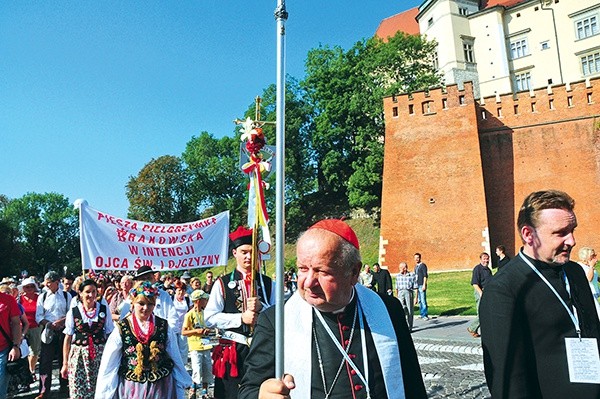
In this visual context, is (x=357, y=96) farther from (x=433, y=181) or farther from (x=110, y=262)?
(x=110, y=262)

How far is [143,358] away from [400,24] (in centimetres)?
5871

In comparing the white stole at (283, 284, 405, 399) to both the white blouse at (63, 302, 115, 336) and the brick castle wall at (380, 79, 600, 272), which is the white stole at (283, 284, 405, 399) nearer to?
the white blouse at (63, 302, 115, 336)

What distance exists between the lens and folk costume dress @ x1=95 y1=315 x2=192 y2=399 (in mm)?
4320

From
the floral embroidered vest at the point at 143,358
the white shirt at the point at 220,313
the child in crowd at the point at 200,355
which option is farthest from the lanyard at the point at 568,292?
the child in crowd at the point at 200,355

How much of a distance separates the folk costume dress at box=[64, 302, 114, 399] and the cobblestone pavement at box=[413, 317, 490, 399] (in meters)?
4.43

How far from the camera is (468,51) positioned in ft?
148

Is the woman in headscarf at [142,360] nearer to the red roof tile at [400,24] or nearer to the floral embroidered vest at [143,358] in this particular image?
the floral embroidered vest at [143,358]

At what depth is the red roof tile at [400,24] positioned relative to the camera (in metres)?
55.3

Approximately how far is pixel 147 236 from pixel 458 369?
639 centimetres

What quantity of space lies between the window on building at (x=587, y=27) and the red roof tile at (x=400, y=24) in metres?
17.8

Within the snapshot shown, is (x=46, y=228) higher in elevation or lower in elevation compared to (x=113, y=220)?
higher

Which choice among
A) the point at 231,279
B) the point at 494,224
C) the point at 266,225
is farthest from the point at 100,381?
the point at 494,224

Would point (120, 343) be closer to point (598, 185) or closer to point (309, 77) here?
point (598, 185)

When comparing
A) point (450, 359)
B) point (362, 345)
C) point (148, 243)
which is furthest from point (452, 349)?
point (362, 345)
